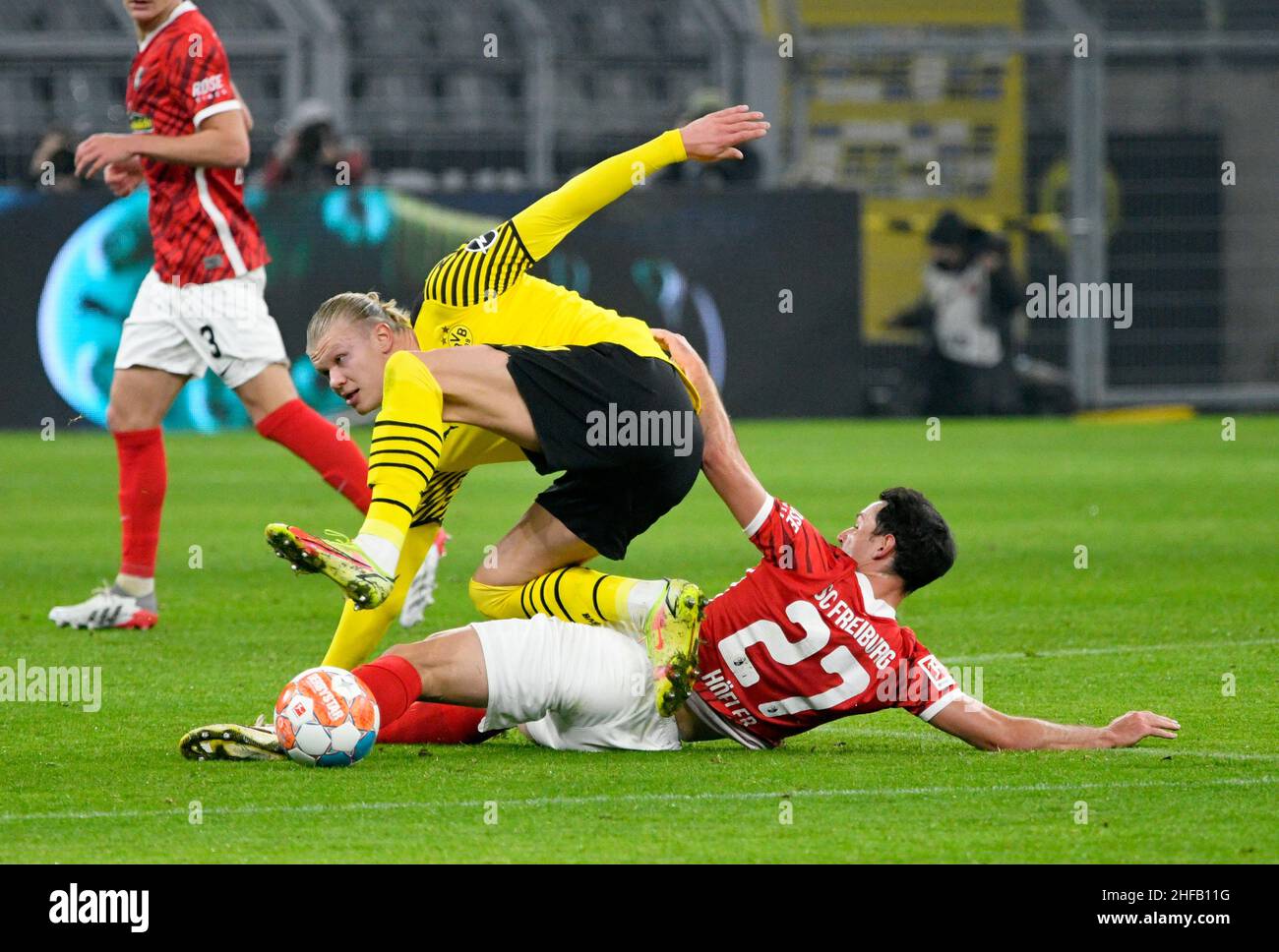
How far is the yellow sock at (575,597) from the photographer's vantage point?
18.0 feet

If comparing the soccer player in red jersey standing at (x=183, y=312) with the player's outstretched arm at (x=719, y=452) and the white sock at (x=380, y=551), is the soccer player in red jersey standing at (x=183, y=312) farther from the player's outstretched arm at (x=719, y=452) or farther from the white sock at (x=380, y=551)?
the white sock at (x=380, y=551)

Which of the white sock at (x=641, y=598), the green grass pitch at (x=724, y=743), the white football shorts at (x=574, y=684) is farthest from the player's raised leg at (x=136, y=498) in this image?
the white sock at (x=641, y=598)

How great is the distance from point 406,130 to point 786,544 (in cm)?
1361

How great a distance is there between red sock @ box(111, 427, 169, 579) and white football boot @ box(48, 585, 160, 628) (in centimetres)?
12

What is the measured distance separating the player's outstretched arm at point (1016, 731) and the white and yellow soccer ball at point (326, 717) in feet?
4.60

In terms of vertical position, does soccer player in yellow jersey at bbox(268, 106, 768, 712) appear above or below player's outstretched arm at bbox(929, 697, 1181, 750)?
above

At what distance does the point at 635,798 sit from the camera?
474 cm

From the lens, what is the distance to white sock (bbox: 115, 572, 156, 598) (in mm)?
7715

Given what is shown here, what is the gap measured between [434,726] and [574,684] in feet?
1.71

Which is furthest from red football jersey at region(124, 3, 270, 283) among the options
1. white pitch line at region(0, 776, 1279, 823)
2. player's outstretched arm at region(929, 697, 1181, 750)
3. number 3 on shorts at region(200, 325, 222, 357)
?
player's outstretched arm at region(929, 697, 1181, 750)

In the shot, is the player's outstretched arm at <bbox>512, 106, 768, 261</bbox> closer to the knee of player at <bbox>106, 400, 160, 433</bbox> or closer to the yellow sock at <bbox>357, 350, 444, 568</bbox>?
the yellow sock at <bbox>357, 350, 444, 568</bbox>

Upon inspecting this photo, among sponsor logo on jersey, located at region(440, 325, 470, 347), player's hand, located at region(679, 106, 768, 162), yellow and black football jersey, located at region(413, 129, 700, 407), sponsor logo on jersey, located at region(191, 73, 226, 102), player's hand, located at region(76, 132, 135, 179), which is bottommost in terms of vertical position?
sponsor logo on jersey, located at region(440, 325, 470, 347)

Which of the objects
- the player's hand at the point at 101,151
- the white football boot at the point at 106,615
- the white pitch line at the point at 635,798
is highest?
the player's hand at the point at 101,151

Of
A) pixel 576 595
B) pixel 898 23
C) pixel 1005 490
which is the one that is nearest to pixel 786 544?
pixel 576 595
